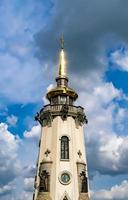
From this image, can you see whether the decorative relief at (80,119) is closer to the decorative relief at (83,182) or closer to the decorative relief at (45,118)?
the decorative relief at (45,118)

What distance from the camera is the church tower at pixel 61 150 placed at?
56.0 m

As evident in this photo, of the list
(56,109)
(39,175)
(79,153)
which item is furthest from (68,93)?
(39,175)

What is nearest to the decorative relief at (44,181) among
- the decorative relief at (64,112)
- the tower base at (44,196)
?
the tower base at (44,196)

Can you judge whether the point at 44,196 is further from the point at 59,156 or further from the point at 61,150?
the point at 61,150

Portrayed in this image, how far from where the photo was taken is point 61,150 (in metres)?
58.8

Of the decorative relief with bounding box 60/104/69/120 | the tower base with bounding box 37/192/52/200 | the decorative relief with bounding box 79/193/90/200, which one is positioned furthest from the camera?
the decorative relief with bounding box 60/104/69/120

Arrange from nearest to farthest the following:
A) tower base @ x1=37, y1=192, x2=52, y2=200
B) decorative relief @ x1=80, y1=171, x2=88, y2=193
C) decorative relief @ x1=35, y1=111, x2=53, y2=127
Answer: tower base @ x1=37, y1=192, x2=52, y2=200
decorative relief @ x1=80, y1=171, x2=88, y2=193
decorative relief @ x1=35, y1=111, x2=53, y2=127

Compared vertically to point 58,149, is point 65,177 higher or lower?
lower

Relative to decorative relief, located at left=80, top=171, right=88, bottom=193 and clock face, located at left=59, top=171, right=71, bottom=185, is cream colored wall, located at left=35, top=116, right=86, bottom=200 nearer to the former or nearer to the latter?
clock face, located at left=59, top=171, right=71, bottom=185

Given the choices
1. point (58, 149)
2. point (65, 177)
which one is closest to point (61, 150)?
point (58, 149)

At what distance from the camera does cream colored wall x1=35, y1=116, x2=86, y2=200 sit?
55919mm

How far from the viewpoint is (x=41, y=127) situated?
6291cm

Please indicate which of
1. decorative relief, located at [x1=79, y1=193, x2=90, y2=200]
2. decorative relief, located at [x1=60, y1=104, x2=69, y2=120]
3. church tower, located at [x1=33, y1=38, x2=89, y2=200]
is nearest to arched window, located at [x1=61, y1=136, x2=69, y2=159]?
church tower, located at [x1=33, y1=38, x2=89, y2=200]

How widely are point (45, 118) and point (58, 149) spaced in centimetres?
617
